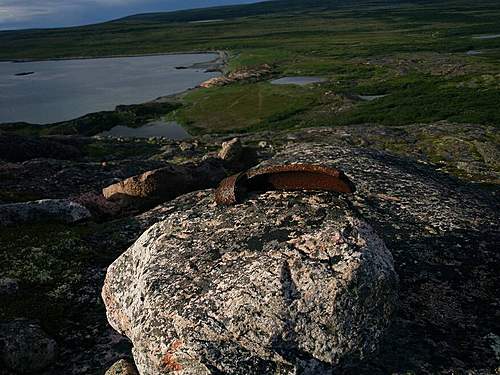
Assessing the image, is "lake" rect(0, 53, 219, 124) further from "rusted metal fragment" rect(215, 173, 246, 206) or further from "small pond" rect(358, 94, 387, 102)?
"rusted metal fragment" rect(215, 173, 246, 206)

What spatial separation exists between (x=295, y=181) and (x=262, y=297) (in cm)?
320

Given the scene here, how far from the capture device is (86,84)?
435 feet

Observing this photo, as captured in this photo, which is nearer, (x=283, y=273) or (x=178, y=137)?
(x=283, y=273)

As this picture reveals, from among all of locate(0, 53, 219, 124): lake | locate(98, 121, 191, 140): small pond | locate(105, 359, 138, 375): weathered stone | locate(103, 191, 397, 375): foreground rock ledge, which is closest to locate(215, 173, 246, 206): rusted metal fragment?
locate(103, 191, 397, 375): foreground rock ledge

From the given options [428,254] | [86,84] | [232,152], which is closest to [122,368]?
[428,254]

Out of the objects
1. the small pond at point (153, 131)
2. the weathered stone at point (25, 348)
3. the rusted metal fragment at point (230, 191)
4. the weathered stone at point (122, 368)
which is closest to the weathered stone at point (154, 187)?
the weathered stone at point (25, 348)

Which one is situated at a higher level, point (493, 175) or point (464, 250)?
point (464, 250)

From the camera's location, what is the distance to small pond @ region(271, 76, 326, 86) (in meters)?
102

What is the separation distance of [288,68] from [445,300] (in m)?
118

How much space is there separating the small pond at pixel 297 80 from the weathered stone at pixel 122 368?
9369cm

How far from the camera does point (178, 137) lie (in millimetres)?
67938

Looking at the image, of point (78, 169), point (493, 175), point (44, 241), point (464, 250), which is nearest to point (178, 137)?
point (78, 169)

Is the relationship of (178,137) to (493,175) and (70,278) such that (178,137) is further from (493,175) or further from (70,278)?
(70,278)

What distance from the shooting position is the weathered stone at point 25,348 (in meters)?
10.5
